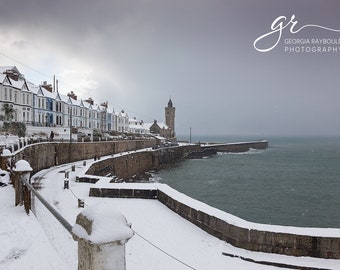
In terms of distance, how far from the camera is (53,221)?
8844mm

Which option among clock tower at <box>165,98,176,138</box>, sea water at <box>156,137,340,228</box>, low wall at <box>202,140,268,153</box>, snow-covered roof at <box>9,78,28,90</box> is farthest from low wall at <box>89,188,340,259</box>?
clock tower at <box>165,98,176,138</box>

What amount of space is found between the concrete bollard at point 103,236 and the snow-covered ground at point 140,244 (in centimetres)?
237

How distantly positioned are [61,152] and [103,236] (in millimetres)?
30535

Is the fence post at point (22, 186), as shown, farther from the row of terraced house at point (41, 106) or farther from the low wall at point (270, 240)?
the row of terraced house at point (41, 106)

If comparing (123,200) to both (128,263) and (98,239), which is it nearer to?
(128,263)

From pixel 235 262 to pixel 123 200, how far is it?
691 centimetres

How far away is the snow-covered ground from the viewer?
Answer: 4.82 meters

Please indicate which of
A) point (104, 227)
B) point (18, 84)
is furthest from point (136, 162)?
point (104, 227)

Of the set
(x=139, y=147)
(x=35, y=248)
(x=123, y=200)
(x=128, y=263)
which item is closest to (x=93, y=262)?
(x=35, y=248)

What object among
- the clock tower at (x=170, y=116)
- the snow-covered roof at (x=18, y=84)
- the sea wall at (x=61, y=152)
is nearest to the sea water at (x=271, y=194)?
the sea wall at (x=61, y=152)

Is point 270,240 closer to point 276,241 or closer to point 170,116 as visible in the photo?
point 276,241

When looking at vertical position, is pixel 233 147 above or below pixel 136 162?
above

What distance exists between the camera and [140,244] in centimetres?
845

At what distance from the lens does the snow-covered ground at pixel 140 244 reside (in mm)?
4816
